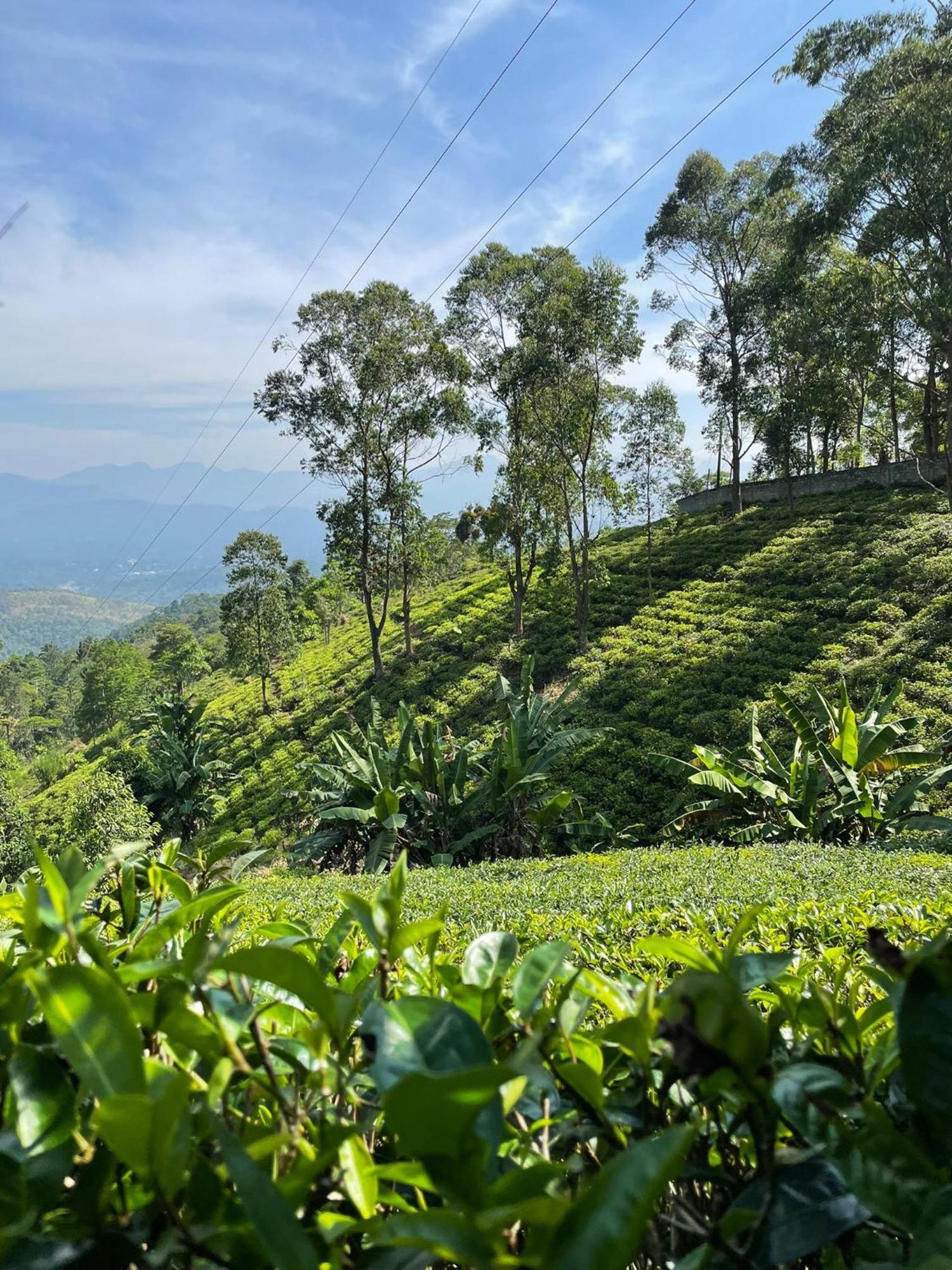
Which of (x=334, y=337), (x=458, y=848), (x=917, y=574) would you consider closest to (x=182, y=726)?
(x=334, y=337)

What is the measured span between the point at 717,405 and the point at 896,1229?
23.9m

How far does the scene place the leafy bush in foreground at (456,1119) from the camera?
0.41 meters

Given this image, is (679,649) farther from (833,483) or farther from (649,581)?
(833,483)

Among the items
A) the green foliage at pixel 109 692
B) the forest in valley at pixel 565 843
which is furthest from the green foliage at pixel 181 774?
the green foliage at pixel 109 692

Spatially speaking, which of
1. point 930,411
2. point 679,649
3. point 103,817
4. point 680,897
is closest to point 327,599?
point 679,649

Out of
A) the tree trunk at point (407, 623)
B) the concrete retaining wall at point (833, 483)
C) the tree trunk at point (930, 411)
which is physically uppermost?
the tree trunk at point (930, 411)

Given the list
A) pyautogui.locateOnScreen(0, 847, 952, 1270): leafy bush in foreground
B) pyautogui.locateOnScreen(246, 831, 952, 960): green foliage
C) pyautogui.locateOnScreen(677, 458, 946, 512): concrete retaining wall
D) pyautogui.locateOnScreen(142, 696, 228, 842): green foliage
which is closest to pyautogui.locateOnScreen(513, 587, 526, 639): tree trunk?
pyautogui.locateOnScreen(142, 696, 228, 842): green foliage

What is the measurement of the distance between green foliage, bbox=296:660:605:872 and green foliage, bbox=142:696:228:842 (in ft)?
26.9

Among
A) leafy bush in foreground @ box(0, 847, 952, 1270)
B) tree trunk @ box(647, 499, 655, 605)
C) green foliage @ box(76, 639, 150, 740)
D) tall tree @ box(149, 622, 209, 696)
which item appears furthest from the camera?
tall tree @ box(149, 622, 209, 696)

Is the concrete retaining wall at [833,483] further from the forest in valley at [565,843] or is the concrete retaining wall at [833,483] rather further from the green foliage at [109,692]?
the green foliage at [109,692]

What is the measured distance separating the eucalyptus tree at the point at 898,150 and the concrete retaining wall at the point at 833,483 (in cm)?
598

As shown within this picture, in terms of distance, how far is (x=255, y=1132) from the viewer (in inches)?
22.0

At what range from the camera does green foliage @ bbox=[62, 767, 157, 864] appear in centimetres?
1153

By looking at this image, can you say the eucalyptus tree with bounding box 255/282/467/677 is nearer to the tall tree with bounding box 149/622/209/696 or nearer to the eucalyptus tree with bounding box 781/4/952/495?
the eucalyptus tree with bounding box 781/4/952/495
